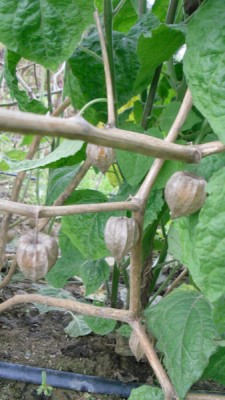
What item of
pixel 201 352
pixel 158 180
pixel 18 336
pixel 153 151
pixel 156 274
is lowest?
pixel 18 336

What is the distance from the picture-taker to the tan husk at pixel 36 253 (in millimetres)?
664

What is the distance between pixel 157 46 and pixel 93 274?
1.43ft

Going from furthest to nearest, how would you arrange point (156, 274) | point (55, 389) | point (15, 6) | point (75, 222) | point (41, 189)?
point (41, 189)
point (156, 274)
point (55, 389)
point (75, 222)
point (15, 6)

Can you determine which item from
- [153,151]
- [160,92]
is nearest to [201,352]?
[153,151]

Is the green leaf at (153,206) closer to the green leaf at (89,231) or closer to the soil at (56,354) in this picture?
the green leaf at (89,231)

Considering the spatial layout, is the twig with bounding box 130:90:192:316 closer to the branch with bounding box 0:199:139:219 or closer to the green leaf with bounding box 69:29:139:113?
the branch with bounding box 0:199:139:219

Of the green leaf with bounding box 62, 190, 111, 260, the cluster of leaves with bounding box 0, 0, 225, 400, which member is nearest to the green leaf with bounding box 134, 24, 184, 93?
the cluster of leaves with bounding box 0, 0, 225, 400

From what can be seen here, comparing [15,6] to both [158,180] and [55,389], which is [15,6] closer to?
[158,180]

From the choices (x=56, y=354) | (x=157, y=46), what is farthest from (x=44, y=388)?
(x=157, y=46)

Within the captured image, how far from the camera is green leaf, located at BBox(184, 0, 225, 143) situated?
2.15 feet

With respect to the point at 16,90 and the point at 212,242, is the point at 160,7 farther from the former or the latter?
the point at 212,242

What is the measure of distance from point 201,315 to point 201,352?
0.07m

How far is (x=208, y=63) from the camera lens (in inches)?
26.4

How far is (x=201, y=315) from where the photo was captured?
0.81 m
